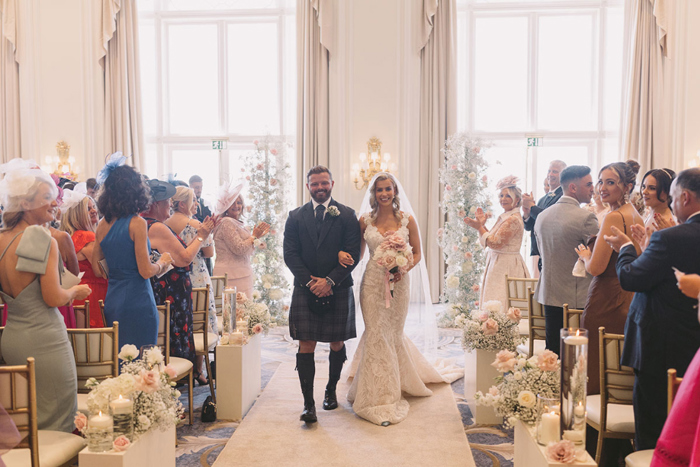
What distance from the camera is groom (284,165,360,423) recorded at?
4.56 m

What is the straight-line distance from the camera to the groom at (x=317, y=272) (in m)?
4.56

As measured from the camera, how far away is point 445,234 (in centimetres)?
900

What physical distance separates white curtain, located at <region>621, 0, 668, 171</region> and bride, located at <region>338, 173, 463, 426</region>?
7.14 m

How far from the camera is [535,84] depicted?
11.2 m

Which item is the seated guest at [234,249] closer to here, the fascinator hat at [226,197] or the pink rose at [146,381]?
the fascinator hat at [226,197]

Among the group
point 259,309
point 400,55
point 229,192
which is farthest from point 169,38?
point 259,309

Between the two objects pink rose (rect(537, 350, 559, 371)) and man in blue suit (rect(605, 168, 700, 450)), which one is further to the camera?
pink rose (rect(537, 350, 559, 371))

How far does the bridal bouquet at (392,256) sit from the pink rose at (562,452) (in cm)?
227

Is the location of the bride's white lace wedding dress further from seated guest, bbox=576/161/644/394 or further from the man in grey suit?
seated guest, bbox=576/161/644/394

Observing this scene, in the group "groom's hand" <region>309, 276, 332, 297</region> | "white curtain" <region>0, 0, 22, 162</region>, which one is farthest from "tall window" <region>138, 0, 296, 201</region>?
"groom's hand" <region>309, 276, 332, 297</region>

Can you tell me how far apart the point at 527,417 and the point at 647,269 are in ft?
3.07

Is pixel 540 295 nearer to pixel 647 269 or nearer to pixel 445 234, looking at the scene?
pixel 647 269

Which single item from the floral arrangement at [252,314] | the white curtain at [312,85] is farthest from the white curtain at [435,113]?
the floral arrangement at [252,314]

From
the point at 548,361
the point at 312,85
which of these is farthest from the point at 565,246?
the point at 312,85
